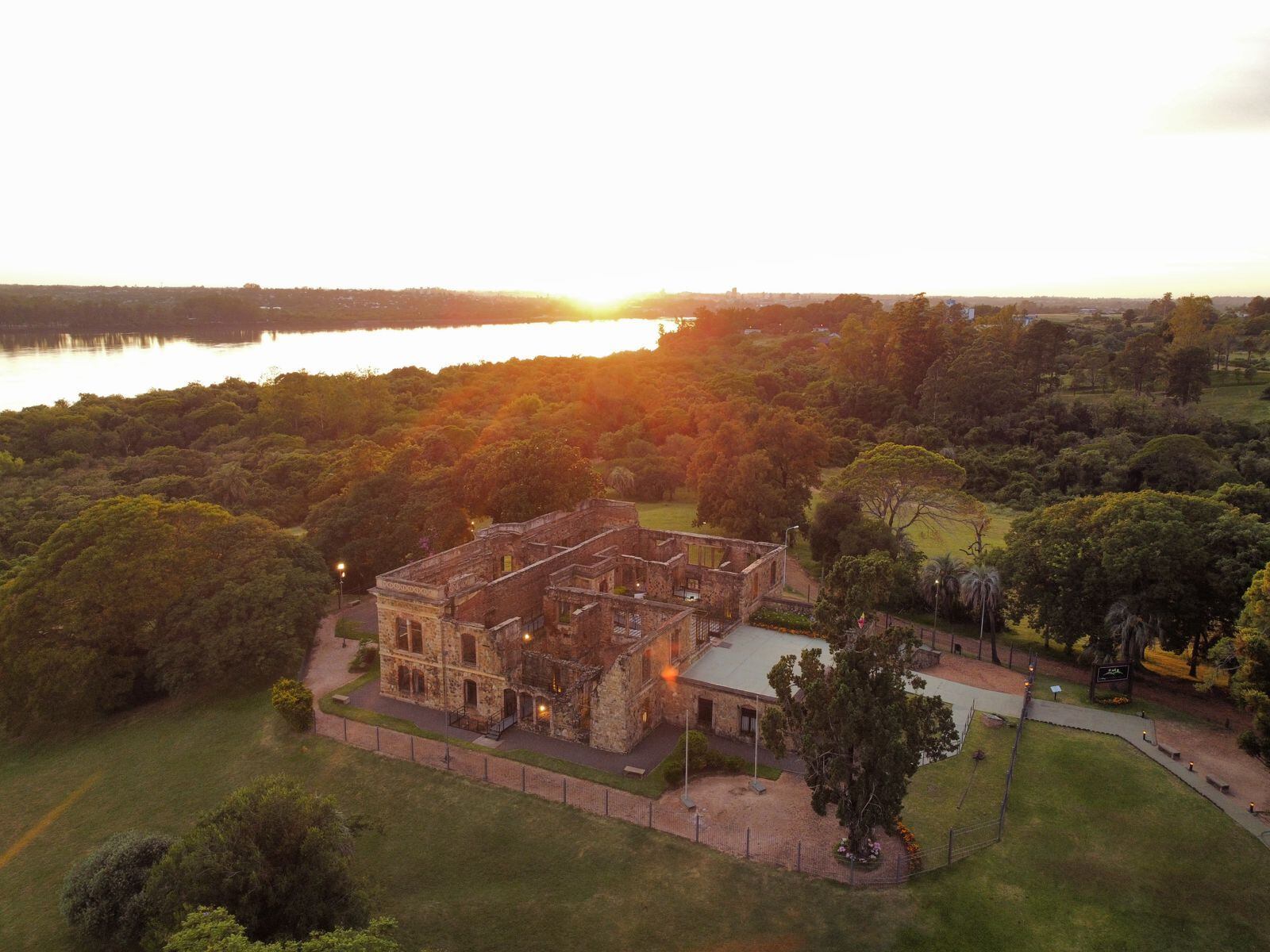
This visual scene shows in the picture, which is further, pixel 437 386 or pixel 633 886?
pixel 437 386

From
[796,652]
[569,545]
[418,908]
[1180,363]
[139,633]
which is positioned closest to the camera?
[418,908]

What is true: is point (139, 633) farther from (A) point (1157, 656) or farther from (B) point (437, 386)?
(B) point (437, 386)

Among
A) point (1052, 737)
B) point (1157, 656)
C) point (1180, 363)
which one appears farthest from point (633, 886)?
point (1180, 363)

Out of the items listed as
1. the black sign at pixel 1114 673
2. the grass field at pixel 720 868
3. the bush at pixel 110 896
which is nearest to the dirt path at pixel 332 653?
the grass field at pixel 720 868

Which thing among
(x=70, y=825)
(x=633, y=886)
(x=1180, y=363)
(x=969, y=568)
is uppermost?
(x=1180, y=363)

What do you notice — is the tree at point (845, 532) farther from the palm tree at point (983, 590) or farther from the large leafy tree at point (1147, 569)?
the large leafy tree at point (1147, 569)

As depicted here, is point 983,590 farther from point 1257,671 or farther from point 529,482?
point 529,482

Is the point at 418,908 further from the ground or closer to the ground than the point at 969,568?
closer to the ground

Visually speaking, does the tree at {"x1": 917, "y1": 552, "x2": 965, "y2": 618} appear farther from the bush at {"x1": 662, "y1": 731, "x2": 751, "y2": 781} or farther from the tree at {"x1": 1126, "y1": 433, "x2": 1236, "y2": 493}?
the tree at {"x1": 1126, "y1": 433, "x2": 1236, "y2": 493}
